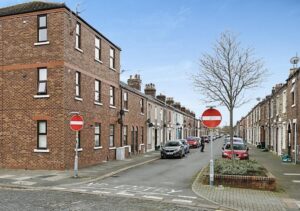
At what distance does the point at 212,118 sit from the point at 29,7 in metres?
14.0

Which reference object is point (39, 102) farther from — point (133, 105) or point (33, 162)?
point (133, 105)

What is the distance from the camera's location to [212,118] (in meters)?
14.2

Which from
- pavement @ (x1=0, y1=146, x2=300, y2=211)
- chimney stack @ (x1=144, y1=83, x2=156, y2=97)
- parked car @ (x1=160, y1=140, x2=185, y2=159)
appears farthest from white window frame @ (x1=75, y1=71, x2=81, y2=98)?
chimney stack @ (x1=144, y1=83, x2=156, y2=97)

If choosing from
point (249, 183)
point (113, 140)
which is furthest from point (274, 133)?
point (249, 183)

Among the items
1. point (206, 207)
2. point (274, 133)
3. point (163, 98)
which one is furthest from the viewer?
point (163, 98)

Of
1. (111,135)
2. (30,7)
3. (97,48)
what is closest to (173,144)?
(111,135)

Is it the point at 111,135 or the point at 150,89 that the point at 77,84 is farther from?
the point at 150,89

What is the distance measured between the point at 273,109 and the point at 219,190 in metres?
29.6

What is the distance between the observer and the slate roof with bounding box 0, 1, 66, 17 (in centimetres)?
2084

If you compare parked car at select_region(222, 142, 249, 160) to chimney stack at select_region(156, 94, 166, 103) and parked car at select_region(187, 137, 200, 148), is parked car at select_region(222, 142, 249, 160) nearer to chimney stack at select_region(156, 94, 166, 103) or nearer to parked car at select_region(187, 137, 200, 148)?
parked car at select_region(187, 137, 200, 148)

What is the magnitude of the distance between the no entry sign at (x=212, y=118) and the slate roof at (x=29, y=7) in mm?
11072

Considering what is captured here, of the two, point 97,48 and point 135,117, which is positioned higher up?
point 97,48

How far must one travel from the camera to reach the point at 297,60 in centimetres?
2623

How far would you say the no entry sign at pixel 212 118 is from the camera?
1420cm
